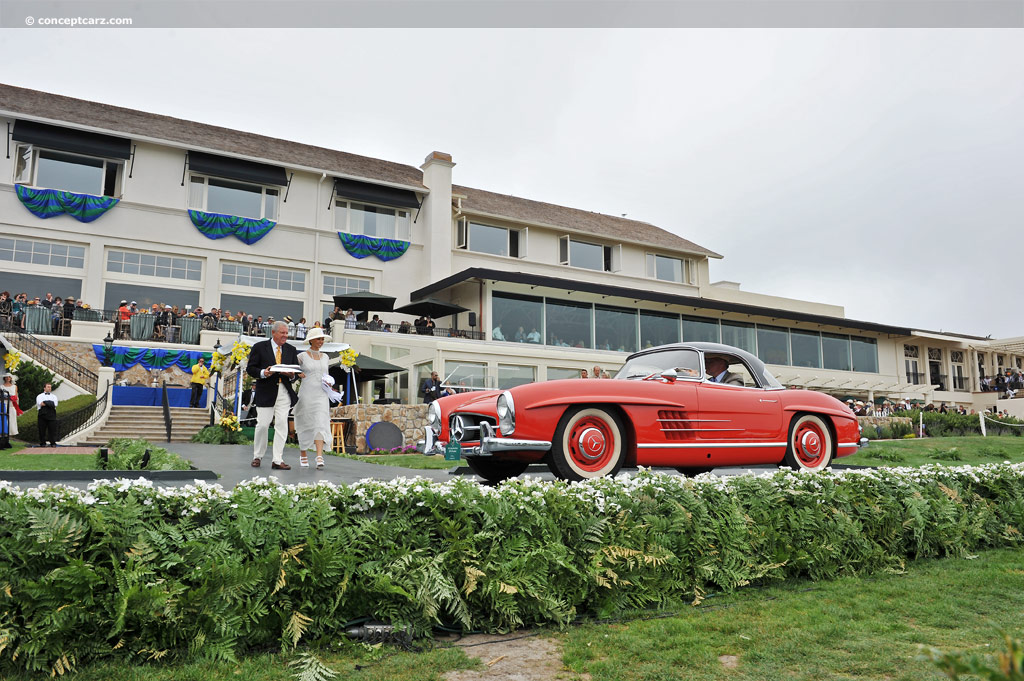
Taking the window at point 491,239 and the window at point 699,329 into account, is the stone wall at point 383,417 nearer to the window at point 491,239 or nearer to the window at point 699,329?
the window at point 491,239

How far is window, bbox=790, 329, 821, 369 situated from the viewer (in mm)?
37812

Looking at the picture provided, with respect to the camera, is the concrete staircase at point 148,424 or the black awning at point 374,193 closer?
the concrete staircase at point 148,424

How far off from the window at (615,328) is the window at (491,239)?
7623 mm

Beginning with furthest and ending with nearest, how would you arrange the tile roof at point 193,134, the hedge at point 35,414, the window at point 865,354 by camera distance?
the window at point 865,354, the tile roof at point 193,134, the hedge at point 35,414

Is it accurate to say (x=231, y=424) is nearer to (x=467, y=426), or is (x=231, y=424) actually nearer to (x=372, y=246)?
(x=467, y=426)

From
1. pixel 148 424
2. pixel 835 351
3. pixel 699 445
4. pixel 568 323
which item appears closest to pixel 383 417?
pixel 148 424

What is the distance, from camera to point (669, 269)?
43219 millimetres

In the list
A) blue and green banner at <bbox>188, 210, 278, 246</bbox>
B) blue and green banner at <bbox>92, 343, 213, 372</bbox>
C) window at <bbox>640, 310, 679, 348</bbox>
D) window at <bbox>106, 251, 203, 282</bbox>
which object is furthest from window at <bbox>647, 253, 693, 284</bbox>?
blue and green banner at <bbox>92, 343, 213, 372</bbox>

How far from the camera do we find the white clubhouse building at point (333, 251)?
88.3 feet

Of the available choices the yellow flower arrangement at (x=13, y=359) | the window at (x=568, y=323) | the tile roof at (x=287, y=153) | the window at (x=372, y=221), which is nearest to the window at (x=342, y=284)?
the window at (x=372, y=221)

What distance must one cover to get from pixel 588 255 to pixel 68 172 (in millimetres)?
25961

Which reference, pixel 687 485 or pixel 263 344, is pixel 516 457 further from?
pixel 263 344

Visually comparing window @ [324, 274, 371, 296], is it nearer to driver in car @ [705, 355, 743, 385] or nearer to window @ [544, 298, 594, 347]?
window @ [544, 298, 594, 347]

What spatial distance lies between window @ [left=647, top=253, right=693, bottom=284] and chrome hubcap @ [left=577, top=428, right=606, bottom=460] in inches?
1412
